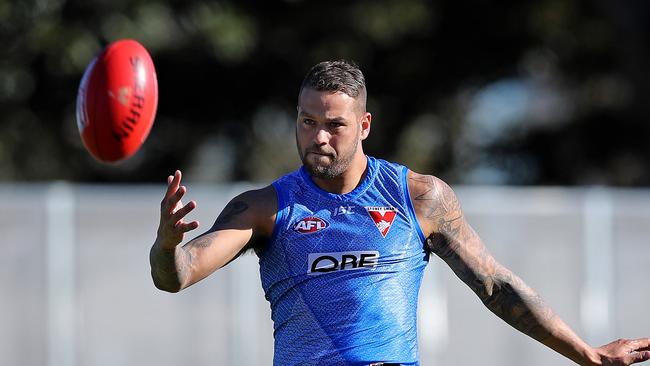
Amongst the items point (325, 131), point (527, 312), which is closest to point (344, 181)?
point (325, 131)

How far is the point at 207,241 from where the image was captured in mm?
5449

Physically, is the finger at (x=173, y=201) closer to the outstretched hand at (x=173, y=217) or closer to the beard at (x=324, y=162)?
the outstretched hand at (x=173, y=217)

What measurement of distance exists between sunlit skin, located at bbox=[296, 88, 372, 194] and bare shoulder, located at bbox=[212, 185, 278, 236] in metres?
0.25

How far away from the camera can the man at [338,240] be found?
5.48 metres

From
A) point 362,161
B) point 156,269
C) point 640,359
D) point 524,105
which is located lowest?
point 640,359

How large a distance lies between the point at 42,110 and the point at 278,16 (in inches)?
166

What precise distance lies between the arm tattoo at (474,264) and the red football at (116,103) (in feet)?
4.85

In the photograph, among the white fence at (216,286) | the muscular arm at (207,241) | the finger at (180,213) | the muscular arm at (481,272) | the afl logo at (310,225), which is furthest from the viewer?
the white fence at (216,286)

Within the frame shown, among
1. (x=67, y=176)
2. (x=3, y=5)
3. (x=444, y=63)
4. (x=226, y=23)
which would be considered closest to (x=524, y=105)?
(x=444, y=63)

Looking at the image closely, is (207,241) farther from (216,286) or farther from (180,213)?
(216,286)

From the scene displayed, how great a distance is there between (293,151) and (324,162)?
15.7 metres

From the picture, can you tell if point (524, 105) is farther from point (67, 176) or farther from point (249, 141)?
point (67, 176)

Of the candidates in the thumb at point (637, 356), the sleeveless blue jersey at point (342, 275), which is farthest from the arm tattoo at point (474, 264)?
the thumb at point (637, 356)

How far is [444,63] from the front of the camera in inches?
850
